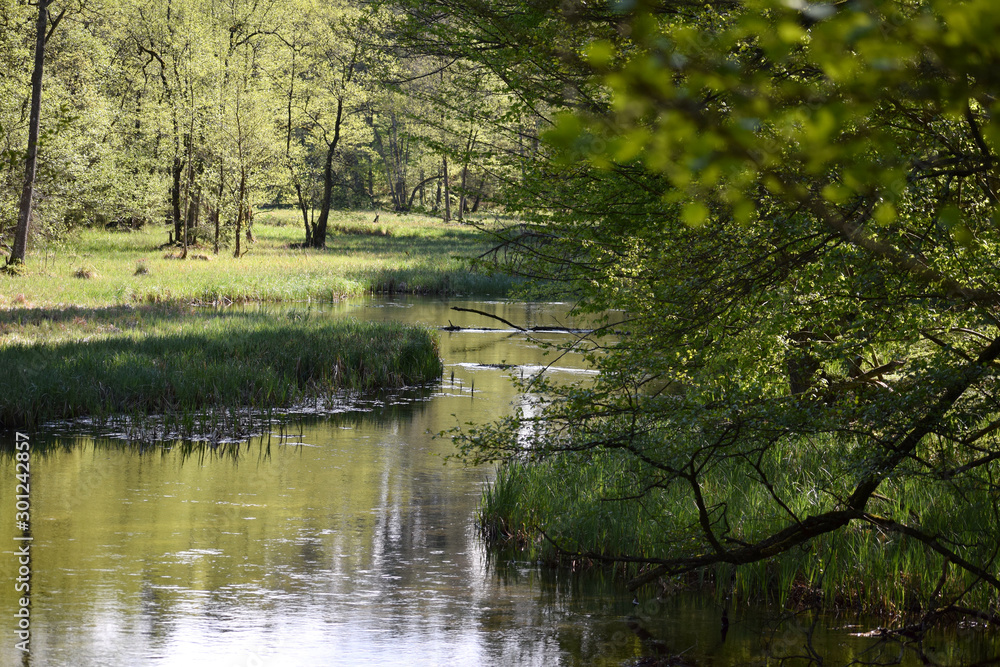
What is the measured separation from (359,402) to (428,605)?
935cm

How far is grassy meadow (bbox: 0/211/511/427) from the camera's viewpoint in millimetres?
14703

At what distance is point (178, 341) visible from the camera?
17.5 meters

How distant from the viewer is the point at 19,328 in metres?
17.7

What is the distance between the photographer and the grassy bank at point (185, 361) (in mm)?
14422

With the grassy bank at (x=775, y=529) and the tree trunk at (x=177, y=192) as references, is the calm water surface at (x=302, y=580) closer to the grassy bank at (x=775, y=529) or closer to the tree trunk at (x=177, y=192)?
the grassy bank at (x=775, y=529)

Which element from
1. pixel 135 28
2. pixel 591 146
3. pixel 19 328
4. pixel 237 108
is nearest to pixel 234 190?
pixel 237 108

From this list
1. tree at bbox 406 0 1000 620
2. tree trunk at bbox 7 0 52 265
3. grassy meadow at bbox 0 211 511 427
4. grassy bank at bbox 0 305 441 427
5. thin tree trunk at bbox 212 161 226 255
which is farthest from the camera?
thin tree trunk at bbox 212 161 226 255

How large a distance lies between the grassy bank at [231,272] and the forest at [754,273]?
11.3 meters

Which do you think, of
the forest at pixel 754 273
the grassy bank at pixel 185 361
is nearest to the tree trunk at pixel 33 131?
the grassy bank at pixel 185 361

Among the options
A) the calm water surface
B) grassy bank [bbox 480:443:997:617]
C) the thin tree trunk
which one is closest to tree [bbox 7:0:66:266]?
the thin tree trunk

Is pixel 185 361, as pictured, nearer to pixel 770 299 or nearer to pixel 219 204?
pixel 770 299

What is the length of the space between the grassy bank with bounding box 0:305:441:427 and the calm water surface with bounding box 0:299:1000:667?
4.38 ft

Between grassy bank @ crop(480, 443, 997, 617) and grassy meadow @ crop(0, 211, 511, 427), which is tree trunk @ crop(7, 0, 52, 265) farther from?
grassy bank @ crop(480, 443, 997, 617)

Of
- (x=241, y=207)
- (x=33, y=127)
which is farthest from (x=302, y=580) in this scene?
(x=241, y=207)
